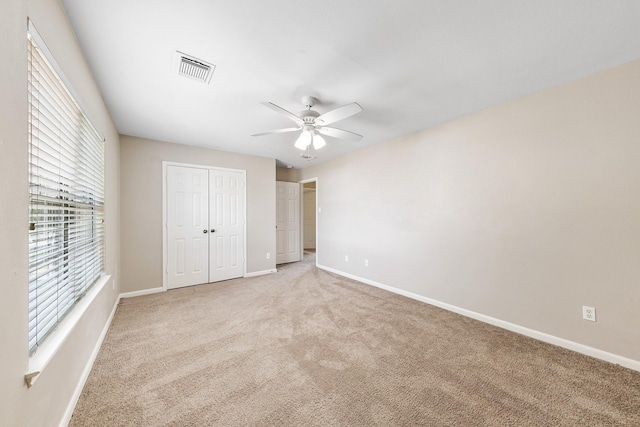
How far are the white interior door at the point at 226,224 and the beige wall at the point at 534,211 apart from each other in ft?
9.14

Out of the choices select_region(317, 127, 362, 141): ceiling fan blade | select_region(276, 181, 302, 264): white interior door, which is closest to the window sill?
select_region(317, 127, 362, 141): ceiling fan blade

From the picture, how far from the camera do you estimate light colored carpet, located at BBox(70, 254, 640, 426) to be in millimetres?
1511

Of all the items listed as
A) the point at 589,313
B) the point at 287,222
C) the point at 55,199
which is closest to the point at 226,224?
the point at 287,222

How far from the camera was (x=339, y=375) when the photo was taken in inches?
73.9

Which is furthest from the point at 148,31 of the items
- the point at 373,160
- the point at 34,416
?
the point at 373,160

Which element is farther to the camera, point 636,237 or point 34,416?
point 636,237

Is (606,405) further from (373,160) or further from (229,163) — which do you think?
(229,163)

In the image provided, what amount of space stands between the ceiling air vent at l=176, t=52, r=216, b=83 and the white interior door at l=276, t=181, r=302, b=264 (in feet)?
12.6

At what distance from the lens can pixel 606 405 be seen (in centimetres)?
158

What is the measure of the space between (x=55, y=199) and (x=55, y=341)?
797 millimetres

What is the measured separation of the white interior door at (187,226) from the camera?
4.00 m

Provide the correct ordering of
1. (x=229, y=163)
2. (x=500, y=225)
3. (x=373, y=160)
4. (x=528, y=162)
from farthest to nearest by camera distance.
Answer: (x=229, y=163) → (x=373, y=160) → (x=500, y=225) → (x=528, y=162)

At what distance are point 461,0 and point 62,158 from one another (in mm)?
2589

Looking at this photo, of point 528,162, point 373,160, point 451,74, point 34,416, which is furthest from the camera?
point 373,160
